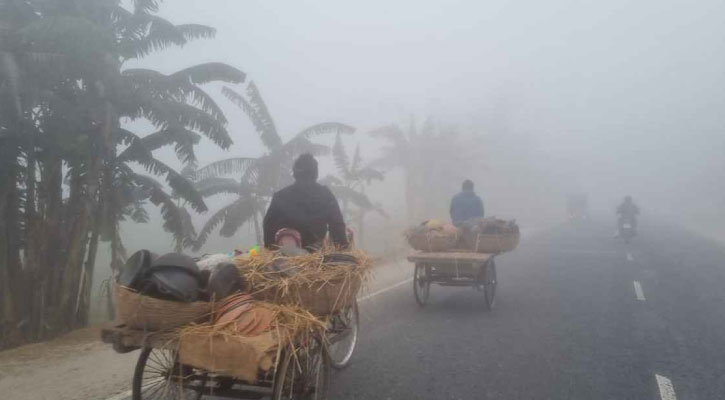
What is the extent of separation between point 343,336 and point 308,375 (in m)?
0.88

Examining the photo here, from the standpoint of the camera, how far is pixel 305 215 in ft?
16.6

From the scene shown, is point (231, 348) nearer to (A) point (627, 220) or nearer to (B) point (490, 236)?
(B) point (490, 236)

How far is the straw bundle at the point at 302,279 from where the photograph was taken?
3854 millimetres

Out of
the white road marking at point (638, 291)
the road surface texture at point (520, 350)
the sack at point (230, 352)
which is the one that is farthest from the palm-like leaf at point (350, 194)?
the sack at point (230, 352)

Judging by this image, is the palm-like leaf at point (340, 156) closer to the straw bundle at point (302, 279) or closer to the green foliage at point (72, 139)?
the green foliage at point (72, 139)

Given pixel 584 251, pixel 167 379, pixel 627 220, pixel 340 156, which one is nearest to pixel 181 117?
pixel 167 379

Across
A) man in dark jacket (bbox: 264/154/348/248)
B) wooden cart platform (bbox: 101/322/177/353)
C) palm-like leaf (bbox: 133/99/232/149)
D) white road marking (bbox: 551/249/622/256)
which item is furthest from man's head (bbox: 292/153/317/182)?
white road marking (bbox: 551/249/622/256)

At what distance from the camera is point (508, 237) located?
846cm

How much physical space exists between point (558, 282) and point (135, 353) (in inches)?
334

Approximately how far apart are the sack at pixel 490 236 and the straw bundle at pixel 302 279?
173 inches

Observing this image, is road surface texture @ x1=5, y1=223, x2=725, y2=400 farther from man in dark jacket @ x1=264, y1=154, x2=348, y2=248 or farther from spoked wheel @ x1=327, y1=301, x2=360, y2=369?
man in dark jacket @ x1=264, y1=154, x2=348, y2=248

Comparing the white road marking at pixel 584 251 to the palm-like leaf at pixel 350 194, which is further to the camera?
the white road marking at pixel 584 251

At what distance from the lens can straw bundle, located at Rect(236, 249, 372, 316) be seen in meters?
3.85

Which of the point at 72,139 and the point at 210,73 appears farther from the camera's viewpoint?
the point at 210,73
